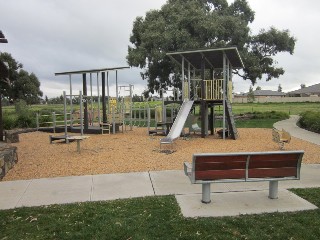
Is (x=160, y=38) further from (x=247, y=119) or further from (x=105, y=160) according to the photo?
(x=105, y=160)

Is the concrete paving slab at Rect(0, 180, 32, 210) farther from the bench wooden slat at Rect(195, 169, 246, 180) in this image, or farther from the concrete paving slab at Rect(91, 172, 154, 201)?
the bench wooden slat at Rect(195, 169, 246, 180)

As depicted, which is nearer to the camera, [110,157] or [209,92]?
[110,157]

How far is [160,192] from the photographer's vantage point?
5.87 meters

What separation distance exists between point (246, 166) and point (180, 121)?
322 inches

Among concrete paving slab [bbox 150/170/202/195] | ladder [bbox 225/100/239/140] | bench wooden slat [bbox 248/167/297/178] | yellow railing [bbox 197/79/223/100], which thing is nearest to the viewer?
bench wooden slat [bbox 248/167/297/178]

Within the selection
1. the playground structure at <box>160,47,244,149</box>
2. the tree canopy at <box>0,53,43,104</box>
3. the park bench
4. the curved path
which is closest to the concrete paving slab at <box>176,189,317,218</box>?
the park bench

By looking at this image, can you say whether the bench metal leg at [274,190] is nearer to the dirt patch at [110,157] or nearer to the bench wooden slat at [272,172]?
the bench wooden slat at [272,172]

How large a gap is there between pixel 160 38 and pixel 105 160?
18.9 metres

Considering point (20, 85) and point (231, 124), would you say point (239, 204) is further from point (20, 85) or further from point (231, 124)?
point (20, 85)

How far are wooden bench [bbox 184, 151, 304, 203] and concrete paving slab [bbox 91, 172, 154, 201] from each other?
1280mm

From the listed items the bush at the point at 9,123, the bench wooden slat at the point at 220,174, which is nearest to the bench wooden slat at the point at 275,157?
the bench wooden slat at the point at 220,174

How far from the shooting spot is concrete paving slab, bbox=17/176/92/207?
5484 mm

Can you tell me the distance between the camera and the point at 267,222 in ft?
14.3

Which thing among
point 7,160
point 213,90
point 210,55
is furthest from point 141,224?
point 210,55
